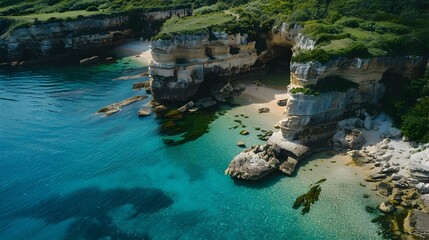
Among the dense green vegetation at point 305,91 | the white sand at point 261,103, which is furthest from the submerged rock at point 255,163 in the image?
the white sand at point 261,103

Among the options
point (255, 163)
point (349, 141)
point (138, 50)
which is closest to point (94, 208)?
point (255, 163)

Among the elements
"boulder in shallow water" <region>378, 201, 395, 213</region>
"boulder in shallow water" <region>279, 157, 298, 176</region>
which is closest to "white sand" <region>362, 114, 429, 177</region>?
"boulder in shallow water" <region>378, 201, 395, 213</region>

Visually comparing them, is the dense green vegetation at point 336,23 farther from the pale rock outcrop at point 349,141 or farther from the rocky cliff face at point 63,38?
the pale rock outcrop at point 349,141

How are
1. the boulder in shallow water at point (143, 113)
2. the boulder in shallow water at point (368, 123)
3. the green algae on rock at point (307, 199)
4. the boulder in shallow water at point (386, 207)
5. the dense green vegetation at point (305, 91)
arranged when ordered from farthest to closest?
the boulder in shallow water at point (143, 113) → the boulder in shallow water at point (368, 123) → the dense green vegetation at point (305, 91) → the green algae on rock at point (307, 199) → the boulder in shallow water at point (386, 207)

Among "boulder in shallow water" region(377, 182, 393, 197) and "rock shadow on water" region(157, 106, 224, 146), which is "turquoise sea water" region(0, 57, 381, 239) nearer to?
"rock shadow on water" region(157, 106, 224, 146)

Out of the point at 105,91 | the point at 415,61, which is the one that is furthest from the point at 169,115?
the point at 415,61

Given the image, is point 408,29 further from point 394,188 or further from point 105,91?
point 105,91

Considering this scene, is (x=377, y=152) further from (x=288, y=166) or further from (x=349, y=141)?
(x=288, y=166)
